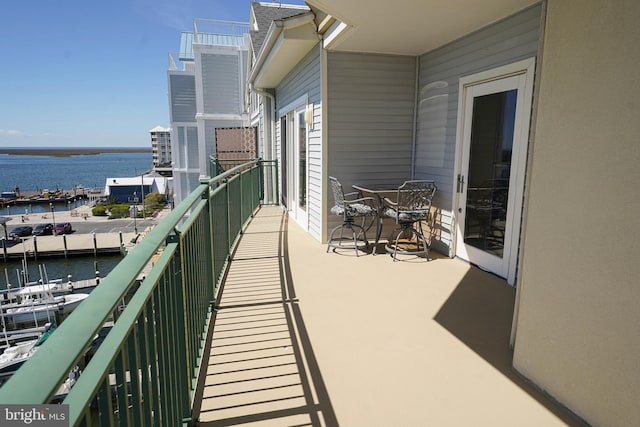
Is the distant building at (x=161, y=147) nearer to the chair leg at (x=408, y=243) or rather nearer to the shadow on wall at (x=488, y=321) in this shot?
the chair leg at (x=408, y=243)

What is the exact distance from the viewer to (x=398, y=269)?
399 centimetres

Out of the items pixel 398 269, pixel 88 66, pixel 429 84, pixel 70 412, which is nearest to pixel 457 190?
pixel 398 269

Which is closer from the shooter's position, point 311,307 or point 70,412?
point 70,412

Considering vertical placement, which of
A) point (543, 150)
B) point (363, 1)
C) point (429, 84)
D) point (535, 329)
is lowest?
point (535, 329)

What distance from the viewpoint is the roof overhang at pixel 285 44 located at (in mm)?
4527

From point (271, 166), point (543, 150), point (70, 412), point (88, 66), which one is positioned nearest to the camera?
point (70, 412)

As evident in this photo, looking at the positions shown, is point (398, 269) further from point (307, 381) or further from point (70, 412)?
point (70, 412)

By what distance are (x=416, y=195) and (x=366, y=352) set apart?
7.90 ft

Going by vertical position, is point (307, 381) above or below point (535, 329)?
below

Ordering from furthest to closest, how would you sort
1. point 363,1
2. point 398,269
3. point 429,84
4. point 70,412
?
1. point 429,84
2. point 398,269
3. point 363,1
4. point 70,412

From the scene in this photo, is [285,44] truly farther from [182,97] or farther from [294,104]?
[182,97]

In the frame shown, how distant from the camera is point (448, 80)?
4.30m

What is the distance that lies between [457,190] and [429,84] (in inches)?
57.7

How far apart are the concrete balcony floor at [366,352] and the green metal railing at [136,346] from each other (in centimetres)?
34
